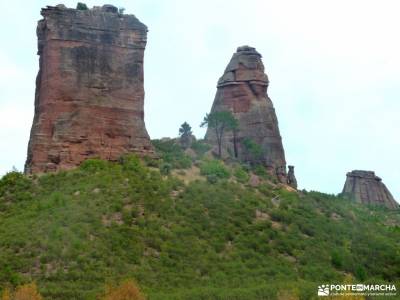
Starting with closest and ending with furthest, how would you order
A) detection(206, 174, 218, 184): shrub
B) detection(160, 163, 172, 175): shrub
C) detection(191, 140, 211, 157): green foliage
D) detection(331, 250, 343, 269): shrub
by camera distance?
detection(331, 250, 343, 269): shrub
detection(160, 163, 172, 175): shrub
detection(206, 174, 218, 184): shrub
detection(191, 140, 211, 157): green foliage

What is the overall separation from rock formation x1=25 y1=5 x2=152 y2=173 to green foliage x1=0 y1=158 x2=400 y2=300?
127cm

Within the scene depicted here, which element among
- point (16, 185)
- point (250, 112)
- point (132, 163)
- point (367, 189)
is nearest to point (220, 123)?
point (250, 112)

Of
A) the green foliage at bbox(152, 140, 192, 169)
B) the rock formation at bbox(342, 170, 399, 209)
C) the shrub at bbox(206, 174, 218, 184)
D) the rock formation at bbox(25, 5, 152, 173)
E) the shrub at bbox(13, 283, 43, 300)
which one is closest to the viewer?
the shrub at bbox(13, 283, 43, 300)

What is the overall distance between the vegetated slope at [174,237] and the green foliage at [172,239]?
0.06m

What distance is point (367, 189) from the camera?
77375 millimetres

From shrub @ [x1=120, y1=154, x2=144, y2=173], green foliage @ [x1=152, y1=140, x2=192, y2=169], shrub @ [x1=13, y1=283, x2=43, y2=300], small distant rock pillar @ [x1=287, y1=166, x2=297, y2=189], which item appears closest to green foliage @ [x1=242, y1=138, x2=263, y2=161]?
small distant rock pillar @ [x1=287, y1=166, x2=297, y2=189]

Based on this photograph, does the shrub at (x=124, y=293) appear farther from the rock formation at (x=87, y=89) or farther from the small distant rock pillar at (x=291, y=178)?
the small distant rock pillar at (x=291, y=178)

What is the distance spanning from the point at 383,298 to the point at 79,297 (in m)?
13.7

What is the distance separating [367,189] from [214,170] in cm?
3059

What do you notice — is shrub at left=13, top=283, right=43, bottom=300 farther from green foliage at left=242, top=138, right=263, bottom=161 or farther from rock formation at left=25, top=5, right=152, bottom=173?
green foliage at left=242, top=138, right=263, bottom=161

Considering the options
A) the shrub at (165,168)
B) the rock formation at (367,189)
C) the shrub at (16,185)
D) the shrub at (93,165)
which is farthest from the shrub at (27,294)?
the rock formation at (367,189)

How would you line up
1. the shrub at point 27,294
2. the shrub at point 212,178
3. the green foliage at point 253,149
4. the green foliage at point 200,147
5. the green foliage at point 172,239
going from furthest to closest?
the green foliage at point 253,149 → the green foliage at point 200,147 → the shrub at point 212,178 → the green foliage at point 172,239 → the shrub at point 27,294

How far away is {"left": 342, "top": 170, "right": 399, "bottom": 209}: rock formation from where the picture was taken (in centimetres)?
7656

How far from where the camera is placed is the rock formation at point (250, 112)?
5881cm
